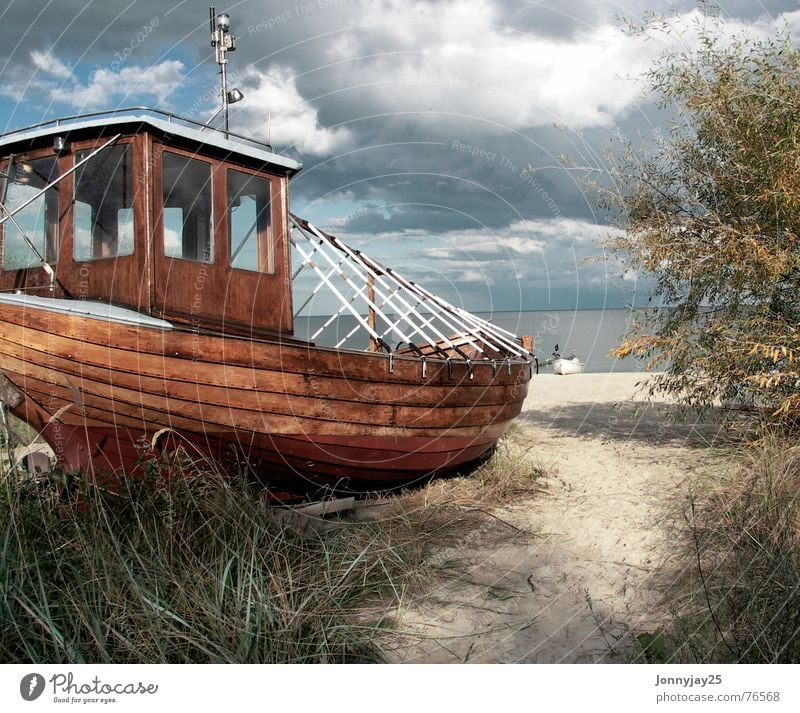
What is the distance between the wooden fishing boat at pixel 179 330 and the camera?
4.99 meters

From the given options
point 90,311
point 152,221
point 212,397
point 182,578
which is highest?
point 152,221

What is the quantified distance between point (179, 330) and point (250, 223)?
1640 mm

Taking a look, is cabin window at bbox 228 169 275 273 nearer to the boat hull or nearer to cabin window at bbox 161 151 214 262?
cabin window at bbox 161 151 214 262

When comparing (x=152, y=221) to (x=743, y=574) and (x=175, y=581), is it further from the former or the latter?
(x=743, y=574)

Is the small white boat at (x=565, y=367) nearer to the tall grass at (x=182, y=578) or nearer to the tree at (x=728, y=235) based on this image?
the tree at (x=728, y=235)

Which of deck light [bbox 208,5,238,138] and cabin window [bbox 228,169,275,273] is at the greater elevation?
deck light [bbox 208,5,238,138]

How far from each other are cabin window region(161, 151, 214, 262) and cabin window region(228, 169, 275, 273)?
224 millimetres

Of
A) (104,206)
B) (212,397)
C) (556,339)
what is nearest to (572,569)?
(212,397)

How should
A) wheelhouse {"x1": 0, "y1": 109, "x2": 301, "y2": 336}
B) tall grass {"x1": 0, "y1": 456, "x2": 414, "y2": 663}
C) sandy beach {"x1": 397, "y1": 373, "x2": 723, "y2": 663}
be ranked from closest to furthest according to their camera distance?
tall grass {"x1": 0, "y1": 456, "x2": 414, "y2": 663} → sandy beach {"x1": 397, "y1": 373, "x2": 723, "y2": 663} → wheelhouse {"x1": 0, "y1": 109, "x2": 301, "y2": 336}

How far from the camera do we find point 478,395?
687 centimetres

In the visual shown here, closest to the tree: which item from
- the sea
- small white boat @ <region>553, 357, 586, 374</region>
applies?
the sea

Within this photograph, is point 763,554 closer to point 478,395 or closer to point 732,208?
point 478,395
